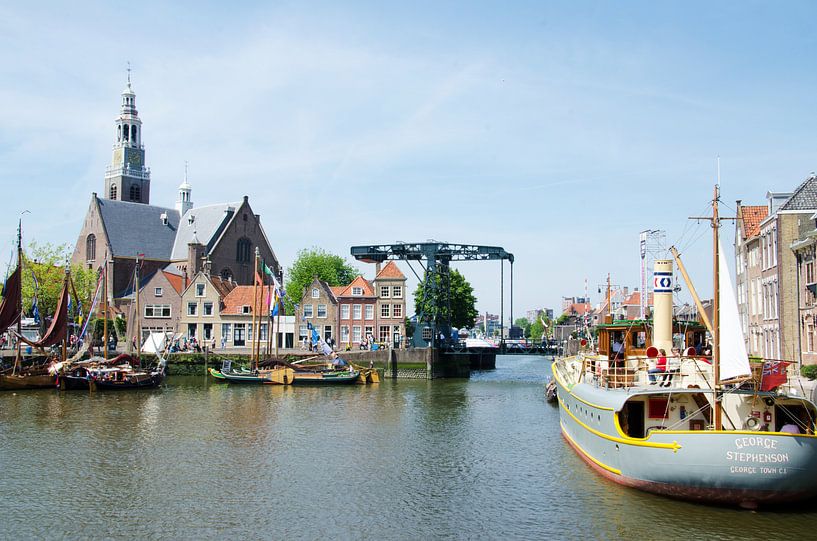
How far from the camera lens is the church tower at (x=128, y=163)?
316 ft

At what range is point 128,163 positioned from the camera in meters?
97.4

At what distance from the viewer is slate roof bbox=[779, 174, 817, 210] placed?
3984 centimetres

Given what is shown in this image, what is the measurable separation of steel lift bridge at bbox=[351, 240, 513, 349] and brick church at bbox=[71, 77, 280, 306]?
27454mm

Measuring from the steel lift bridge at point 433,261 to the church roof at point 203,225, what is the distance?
31.6 m

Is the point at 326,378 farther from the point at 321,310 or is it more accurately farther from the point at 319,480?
the point at 319,480

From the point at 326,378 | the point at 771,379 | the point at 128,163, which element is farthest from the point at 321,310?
the point at 771,379

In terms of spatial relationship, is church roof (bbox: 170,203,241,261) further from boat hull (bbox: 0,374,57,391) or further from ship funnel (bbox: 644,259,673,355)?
ship funnel (bbox: 644,259,673,355)

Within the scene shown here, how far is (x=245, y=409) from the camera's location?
38.4 metres

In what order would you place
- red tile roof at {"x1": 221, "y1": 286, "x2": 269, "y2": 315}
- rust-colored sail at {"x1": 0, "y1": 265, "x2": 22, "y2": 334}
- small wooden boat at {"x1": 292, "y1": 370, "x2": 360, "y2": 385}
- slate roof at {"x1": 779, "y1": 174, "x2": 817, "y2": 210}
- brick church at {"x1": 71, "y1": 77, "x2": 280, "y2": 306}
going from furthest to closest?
brick church at {"x1": 71, "y1": 77, "x2": 280, "y2": 306}
red tile roof at {"x1": 221, "y1": 286, "x2": 269, "y2": 315}
small wooden boat at {"x1": 292, "y1": 370, "x2": 360, "y2": 385}
rust-colored sail at {"x1": 0, "y1": 265, "x2": 22, "y2": 334}
slate roof at {"x1": 779, "y1": 174, "x2": 817, "y2": 210}

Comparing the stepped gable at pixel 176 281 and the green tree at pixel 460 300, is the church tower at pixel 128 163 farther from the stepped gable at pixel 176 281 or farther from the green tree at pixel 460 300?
the green tree at pixel 460 300

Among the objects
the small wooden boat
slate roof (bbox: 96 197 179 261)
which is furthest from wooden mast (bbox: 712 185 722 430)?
slate roof (bbox: 96 197 179 261)

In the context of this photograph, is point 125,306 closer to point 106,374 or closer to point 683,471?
point 106,374

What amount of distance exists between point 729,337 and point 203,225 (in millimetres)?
80124

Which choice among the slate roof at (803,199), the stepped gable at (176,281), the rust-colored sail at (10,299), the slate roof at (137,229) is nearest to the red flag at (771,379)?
the slate roof at (803,199)
